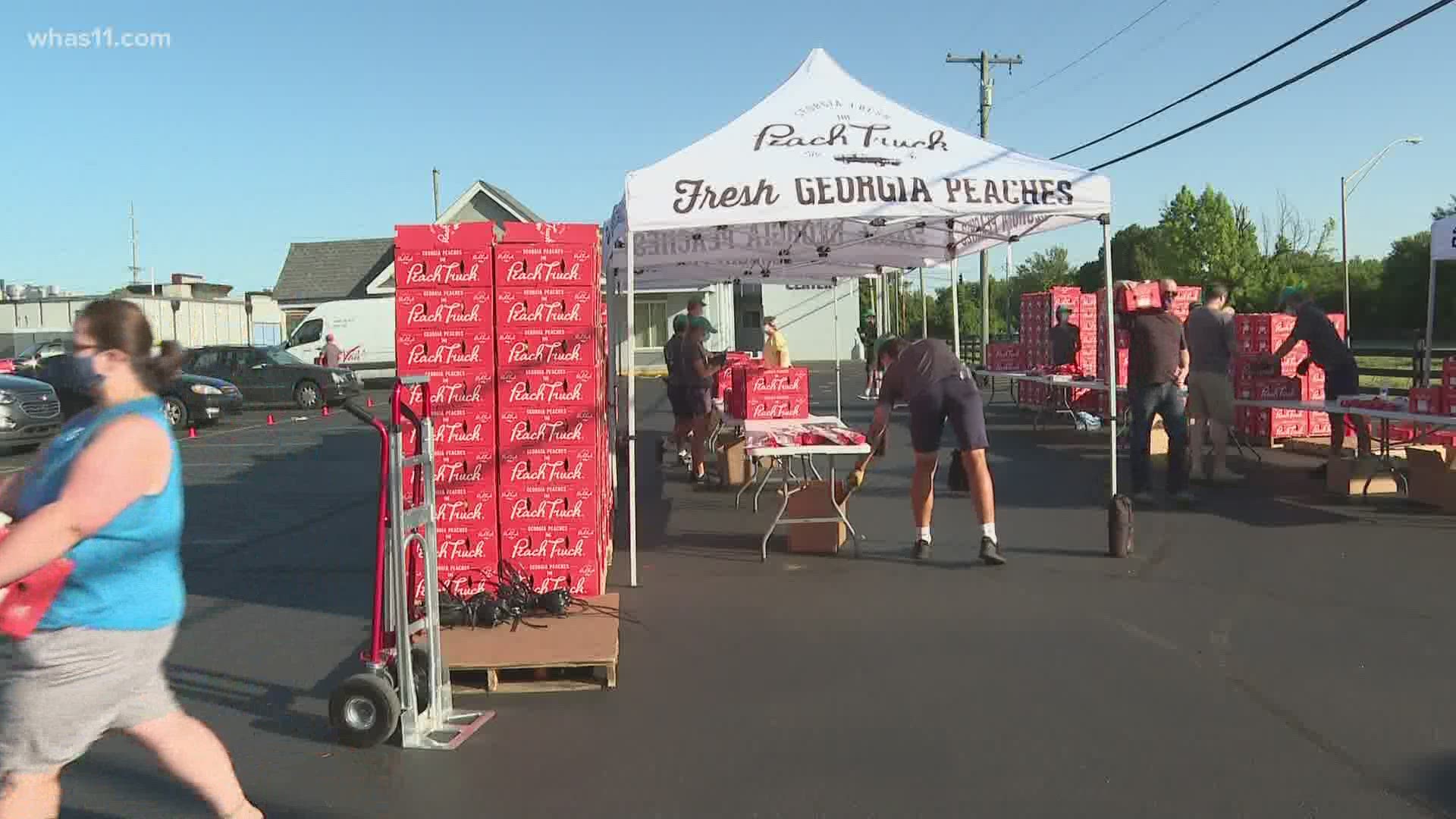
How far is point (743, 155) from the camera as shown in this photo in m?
8.30

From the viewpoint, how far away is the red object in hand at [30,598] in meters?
3.05

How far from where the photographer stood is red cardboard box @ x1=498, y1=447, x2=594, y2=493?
6.93 m

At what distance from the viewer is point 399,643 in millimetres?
4871

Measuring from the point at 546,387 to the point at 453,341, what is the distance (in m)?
0.58

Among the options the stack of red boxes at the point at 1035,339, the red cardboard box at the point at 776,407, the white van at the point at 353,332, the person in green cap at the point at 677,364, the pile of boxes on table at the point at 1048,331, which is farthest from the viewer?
the white van at the point at 353,332

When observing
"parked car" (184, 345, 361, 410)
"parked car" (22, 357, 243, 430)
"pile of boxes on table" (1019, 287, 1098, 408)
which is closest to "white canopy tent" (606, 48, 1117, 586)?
"pile of boxes on table" (1019, 287, 1098, 408)

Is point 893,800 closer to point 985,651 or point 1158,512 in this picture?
point 985,651

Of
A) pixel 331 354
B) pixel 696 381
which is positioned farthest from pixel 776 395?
pixel 331 354

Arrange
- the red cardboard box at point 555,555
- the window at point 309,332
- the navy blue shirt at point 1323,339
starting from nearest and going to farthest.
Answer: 1. the red cardboard box at point 555,555
2. the navy blue shirt at point 1323,339
3. the window at point 309,332

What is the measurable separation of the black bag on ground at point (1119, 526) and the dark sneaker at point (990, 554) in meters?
0.83

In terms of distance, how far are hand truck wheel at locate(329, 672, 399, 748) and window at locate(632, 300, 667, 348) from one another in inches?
1628

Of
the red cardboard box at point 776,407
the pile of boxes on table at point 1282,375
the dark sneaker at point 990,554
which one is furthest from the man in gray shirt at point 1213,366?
the dark sneaker at point 990,554

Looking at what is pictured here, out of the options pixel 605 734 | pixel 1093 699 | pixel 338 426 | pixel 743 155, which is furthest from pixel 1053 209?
pixel 338 426

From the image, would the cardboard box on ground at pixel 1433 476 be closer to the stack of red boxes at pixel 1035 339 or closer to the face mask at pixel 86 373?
the stack of red boxes at pixel 1035 339
